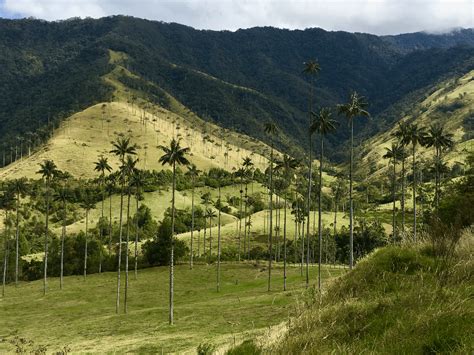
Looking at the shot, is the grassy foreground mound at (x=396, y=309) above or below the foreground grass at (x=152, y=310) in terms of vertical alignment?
above

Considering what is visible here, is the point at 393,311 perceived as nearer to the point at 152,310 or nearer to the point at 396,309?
the point at 396,309

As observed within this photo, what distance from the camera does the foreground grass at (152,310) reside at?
38.4 m

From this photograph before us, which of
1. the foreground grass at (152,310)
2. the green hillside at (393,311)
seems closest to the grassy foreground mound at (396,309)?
the green hillside at (393,311)

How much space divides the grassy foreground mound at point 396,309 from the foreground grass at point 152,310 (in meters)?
2.17

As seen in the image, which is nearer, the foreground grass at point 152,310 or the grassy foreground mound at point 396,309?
the grassy foreground mound at point 396,309

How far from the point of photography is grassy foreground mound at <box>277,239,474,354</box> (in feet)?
30.3

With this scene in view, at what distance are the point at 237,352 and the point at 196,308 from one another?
50.7m

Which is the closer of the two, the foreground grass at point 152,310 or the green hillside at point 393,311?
the green hillside at point 393,311

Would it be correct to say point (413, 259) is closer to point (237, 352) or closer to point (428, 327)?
point (428, 327)

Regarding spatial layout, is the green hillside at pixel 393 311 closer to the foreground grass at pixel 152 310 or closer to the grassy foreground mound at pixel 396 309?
the grassy foreground mound at pixel 396 309

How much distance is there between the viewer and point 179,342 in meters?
35.8

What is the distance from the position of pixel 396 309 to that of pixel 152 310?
56.7 m

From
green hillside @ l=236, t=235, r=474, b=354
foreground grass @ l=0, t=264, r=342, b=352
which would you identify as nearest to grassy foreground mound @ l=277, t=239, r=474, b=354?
green hillside @ l=236, t=235, r=474, b=354

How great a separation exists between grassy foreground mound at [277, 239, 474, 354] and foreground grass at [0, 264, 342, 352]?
2.17m
